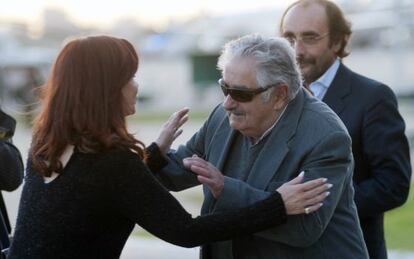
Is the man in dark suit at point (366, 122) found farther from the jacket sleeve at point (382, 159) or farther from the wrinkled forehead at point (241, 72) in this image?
the wrinkled forehead at point (241, 72)

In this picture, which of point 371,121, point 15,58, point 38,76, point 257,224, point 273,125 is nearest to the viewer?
point 257,224

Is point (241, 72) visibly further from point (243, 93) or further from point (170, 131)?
point (170, 131)

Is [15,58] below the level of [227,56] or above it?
below

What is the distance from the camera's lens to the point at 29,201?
9.11 ft

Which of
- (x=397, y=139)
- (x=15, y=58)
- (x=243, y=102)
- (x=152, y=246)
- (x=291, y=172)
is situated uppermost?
(x=243, y=102)

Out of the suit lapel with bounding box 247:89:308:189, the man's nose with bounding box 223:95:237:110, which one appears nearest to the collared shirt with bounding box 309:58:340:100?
the suit lapel with bounding box 247:89:308:189

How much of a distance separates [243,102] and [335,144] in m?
0.36

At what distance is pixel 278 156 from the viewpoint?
2887mm

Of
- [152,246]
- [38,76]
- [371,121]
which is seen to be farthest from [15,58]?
[371,121]

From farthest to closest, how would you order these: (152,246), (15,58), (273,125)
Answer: (15,58) → (152,246) → (273,125)

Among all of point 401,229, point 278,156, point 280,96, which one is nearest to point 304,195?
point 278,156

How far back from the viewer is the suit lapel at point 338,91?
376 centimetres

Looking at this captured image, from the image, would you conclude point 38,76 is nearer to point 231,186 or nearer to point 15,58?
point 15,58

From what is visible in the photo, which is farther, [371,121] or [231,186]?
[371,121]
